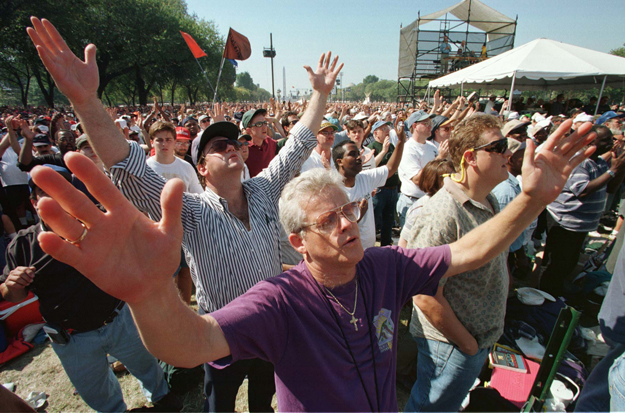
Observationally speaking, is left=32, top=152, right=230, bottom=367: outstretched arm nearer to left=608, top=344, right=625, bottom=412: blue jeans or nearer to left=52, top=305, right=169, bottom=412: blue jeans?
left=52, top=305, right=169, bottom=412: blue jeans

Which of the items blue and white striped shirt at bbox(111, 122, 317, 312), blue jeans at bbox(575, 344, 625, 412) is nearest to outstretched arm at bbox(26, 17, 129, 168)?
blue and white striped shirt at bbox(111, 122, 317, 312)

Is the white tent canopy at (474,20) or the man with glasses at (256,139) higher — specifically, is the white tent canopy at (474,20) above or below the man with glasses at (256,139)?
above

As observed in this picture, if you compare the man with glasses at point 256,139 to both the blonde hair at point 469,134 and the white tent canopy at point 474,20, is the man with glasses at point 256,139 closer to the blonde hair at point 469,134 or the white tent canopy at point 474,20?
the blonde hair at point 469,134

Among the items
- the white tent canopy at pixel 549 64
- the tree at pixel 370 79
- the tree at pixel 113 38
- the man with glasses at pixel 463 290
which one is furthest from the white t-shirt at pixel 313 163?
the tree at pixel 370 79

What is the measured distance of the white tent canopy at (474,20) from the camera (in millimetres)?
18922

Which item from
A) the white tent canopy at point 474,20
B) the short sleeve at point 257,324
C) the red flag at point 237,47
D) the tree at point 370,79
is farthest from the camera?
the tree at point 370,79

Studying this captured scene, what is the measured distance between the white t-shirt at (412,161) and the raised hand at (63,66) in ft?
13.2

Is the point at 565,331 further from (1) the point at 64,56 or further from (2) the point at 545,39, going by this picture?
(2) the point at 545,39

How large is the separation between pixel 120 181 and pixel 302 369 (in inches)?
47.4

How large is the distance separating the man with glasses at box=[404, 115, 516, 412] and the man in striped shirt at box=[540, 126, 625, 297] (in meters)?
2.71

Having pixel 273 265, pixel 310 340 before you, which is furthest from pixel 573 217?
pixel 310 340

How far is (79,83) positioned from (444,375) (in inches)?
97.3

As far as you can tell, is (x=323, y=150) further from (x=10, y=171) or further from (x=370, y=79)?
(x=370, y=79)

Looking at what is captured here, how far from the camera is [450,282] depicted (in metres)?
1.83
